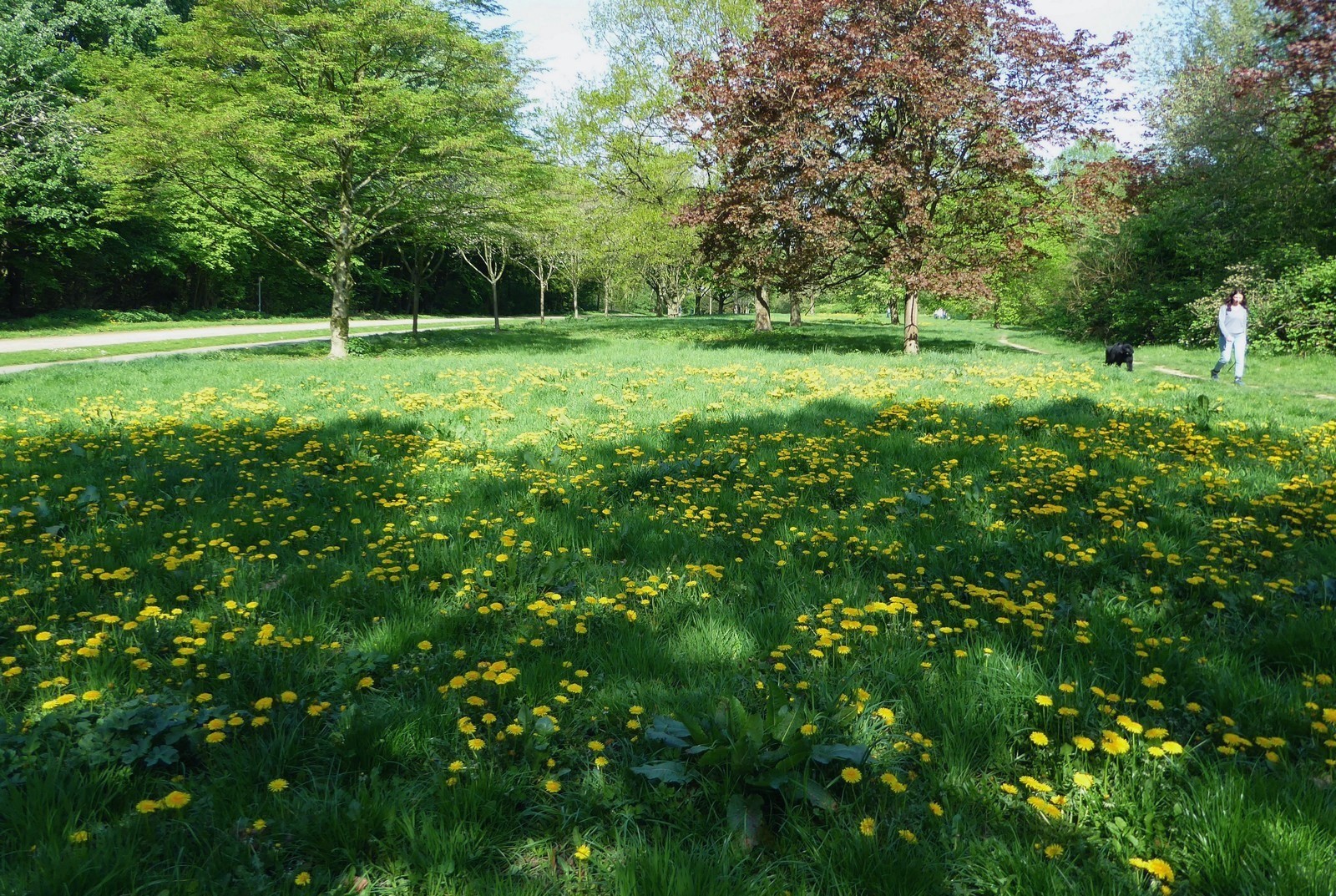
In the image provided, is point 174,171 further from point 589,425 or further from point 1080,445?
point 1080,445

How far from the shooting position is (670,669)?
2689 mm

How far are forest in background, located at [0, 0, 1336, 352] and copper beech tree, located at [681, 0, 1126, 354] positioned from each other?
8cm

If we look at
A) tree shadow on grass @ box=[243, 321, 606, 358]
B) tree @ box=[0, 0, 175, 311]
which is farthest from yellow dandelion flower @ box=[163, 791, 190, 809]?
tree @ box=[0, 0, 175, 311]

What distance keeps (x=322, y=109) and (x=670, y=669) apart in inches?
578

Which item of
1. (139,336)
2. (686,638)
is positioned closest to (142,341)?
(139,336)

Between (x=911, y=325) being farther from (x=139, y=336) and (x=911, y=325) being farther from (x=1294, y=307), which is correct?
(x=139, y=336)

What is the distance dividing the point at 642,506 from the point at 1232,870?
10.8 feet

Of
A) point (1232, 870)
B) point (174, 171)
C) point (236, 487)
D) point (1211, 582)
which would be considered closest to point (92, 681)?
point (236, 487)

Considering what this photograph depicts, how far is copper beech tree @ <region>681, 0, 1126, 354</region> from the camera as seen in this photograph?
1477 centimetres

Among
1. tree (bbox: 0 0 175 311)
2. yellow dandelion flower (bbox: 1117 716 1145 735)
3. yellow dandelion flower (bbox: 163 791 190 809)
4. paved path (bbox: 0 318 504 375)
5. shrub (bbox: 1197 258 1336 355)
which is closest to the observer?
yellow dandelion flower (bbox: 163 791 190 809)

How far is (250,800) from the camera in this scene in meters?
1.97

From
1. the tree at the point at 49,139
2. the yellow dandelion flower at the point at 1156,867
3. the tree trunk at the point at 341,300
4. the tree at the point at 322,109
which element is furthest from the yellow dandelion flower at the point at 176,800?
the tree at the point at 49,139

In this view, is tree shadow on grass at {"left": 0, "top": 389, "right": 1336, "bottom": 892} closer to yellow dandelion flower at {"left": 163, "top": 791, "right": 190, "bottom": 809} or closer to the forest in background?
yellow dandelion flower at {"left": 163, "top": 791, "right": 190, "bottom": 809}

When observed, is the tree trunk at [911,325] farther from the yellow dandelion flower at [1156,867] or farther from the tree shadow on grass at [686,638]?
the yellow dandelion flower at [1156,867]
